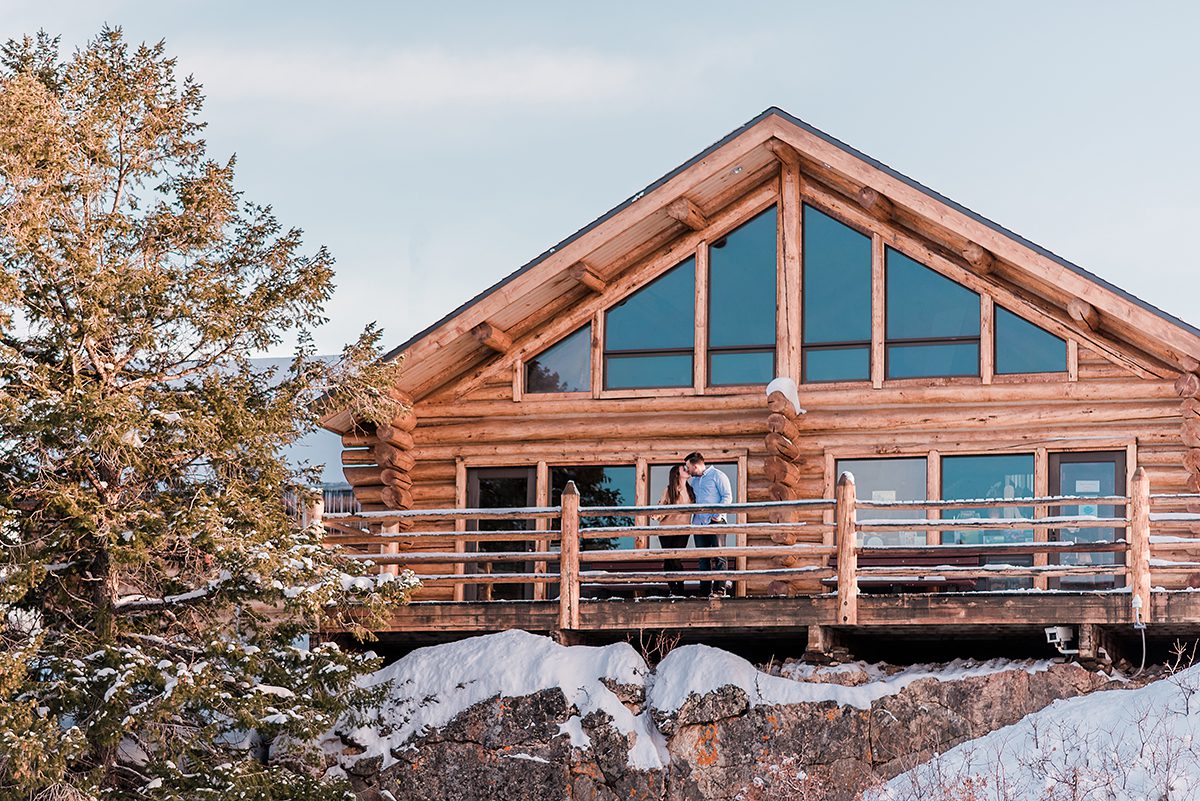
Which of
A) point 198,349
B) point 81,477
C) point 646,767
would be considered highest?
point 198,349

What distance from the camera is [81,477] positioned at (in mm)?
15977

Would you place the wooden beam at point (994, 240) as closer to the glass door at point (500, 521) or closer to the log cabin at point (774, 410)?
the log cabin at point (774, 410)

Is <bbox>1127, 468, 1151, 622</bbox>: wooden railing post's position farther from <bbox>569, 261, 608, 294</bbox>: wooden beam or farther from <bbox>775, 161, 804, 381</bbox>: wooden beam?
<bbox>569, 261, 608, 294</bbox>: wooden beam

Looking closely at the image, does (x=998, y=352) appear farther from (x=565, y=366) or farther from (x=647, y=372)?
(x=565, y=366)

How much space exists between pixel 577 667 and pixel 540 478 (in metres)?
3.78

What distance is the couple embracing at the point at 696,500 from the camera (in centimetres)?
1856

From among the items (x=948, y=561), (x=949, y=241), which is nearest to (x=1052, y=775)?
(x=948, y=561)

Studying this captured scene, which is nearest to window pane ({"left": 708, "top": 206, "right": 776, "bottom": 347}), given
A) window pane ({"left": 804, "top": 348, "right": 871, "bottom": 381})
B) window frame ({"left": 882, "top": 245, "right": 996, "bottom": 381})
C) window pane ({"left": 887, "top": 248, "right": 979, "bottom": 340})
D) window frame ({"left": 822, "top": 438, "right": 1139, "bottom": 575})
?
window pane ({"left": 804, "top": 348, "right": 871, "bottom": 381})

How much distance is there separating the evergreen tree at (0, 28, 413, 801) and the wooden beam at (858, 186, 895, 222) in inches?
247

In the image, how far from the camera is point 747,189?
827 inches

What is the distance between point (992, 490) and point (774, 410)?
2713mm

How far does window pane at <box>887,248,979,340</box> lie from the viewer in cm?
1983

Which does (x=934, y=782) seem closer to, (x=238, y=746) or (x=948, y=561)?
(x=948, y=561)

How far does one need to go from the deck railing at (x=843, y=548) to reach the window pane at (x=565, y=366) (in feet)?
5.74
